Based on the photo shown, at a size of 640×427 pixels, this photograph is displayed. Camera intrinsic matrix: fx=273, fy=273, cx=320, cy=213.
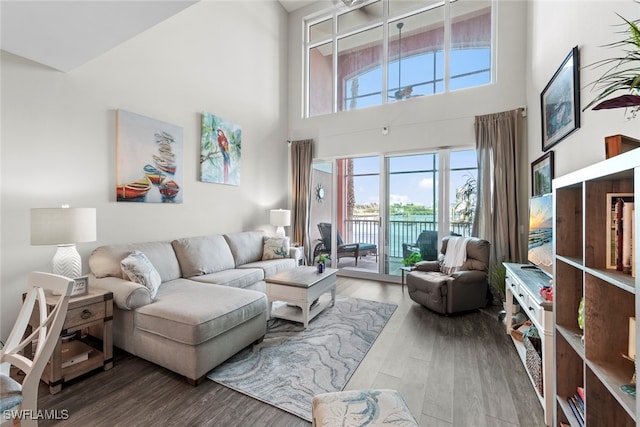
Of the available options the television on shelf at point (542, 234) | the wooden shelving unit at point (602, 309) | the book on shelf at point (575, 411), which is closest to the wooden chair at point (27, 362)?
the wooden shelving unit at point (602, 309)

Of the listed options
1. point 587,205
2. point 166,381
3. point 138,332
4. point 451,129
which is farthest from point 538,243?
point 138,332

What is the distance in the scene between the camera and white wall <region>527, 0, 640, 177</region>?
166 cm

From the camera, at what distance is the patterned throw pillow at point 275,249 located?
4199 millimetres

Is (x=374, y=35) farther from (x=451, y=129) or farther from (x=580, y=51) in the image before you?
(x=580, y=51)

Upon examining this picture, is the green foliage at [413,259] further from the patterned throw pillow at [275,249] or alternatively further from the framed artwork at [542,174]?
the patterned throw pillow at [275,249]

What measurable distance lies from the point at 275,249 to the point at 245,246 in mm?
455

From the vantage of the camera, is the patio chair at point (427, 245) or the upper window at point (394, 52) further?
the patio chair at point (427, 245)

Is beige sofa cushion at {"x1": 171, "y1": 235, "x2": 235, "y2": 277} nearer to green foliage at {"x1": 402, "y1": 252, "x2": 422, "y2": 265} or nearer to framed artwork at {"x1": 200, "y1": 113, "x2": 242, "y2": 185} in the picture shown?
framed artwork at {"x1": 200, "y1": 113, "x2": 242, "y2": 185}

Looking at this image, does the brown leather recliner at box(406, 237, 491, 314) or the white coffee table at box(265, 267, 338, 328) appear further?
the brown leather recliner at box(406, 237, 491, 314)

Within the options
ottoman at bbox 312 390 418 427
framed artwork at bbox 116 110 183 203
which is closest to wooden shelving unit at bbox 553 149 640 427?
ottoman at bbox 312 390 418 427

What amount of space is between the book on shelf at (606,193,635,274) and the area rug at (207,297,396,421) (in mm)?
1659

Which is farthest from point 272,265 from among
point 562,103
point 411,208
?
point 562,103

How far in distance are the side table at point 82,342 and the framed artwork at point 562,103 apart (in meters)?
3.90

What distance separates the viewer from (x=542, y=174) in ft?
9.85
